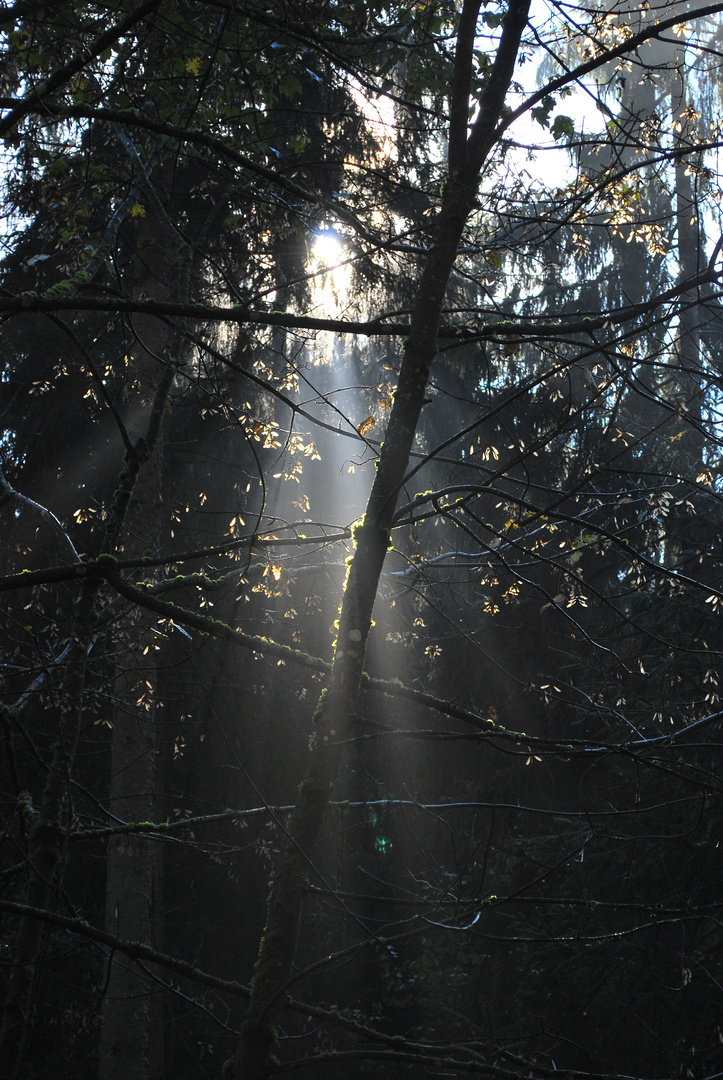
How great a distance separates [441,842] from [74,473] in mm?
6670

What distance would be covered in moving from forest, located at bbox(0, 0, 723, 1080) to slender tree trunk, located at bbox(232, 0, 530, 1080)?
0.04ft

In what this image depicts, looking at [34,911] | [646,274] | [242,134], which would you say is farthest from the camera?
[646,274]

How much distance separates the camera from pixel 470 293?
827cm

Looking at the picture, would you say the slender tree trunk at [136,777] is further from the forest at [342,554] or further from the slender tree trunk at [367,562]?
the slender tree trunk at [367,562]

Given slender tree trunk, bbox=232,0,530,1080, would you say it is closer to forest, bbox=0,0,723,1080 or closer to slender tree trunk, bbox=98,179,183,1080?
forest, bbox=0,0,723,1080

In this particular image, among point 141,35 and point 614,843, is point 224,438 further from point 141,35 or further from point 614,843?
point 614,843

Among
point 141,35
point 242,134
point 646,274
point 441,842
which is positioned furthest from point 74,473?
point 646,274

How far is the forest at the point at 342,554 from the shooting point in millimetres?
2699

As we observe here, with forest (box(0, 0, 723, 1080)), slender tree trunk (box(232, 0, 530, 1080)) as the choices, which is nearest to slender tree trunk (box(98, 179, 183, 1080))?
forest (box(0, 0, 723, 1080))

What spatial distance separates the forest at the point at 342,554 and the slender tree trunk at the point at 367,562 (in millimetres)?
13

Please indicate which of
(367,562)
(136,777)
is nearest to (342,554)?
(136,777)

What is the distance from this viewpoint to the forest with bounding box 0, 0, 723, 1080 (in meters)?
2.70

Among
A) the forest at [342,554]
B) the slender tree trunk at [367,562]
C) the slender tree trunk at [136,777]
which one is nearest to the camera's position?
the slender tree trunk at [367,562]

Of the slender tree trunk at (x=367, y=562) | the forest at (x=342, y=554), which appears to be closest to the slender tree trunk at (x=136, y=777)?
the forest at (x=342, y=554)
